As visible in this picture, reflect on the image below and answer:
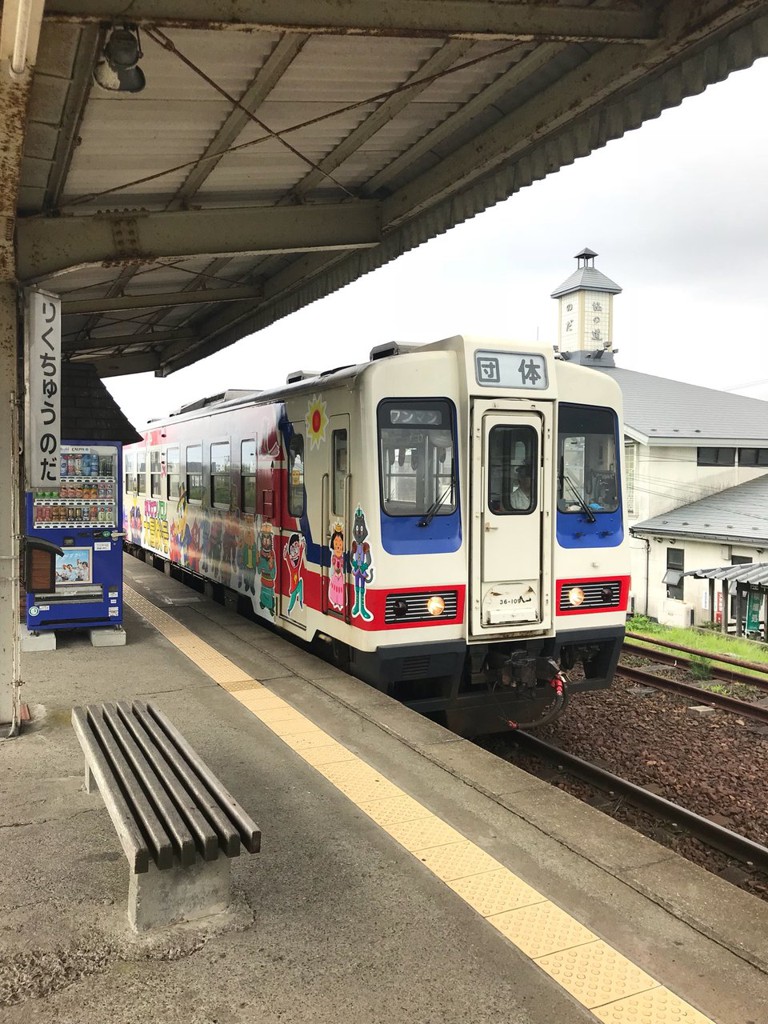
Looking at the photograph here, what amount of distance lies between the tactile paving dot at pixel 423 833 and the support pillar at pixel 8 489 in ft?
9.17

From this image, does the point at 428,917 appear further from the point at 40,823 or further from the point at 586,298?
the point at 586,298

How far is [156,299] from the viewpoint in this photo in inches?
344

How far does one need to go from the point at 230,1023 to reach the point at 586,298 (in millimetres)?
40141

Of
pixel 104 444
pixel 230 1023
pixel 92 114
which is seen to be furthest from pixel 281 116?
pixel 230 1023

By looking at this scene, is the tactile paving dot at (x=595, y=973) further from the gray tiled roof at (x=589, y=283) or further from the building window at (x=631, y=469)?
the gray tiled roof at (x=589, y=283)

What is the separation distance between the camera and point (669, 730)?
8570 mm

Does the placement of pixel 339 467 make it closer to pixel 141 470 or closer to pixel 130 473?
pixel 141 470

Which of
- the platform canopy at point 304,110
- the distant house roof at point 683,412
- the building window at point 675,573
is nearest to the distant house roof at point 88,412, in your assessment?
the platform canopy at point 304,110

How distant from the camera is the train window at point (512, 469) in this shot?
6754 mm

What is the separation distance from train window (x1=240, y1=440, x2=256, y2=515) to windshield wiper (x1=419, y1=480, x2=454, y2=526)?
334 centimetres

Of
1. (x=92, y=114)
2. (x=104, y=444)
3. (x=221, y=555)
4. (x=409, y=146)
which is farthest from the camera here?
(x=221, y=555)

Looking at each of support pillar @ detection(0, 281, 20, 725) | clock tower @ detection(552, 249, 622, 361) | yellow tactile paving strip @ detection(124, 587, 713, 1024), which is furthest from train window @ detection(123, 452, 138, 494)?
clock tower @ detection(552, 249, 622, 361)

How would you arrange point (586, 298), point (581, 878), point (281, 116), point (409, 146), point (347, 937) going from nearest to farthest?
point (347, 937)
point (581, 878)
point (281, 116)
point (409, 146)
point (586, 298)

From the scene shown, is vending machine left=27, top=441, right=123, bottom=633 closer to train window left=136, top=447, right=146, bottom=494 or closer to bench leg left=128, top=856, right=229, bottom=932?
bench leg left=128, top=856, right=229, bottom=932
